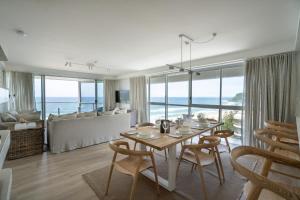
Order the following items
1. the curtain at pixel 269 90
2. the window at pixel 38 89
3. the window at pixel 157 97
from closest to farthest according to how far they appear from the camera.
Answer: the curtain at pixel 269 90, the window at pixel 38 89, the window at pixel 157 97

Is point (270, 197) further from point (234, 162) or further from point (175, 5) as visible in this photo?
point (175, 5)

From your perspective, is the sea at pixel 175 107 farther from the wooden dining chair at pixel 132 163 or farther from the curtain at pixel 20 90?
the wooden dining chair at pixel 132 163

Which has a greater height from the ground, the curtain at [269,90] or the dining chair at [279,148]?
the curtain at [269,90]

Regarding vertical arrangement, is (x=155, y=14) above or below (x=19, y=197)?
above

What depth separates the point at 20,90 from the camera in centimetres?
500

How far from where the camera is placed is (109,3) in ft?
5.63

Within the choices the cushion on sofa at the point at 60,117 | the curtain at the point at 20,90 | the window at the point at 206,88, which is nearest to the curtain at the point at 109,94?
the curtain at the point at 20,90

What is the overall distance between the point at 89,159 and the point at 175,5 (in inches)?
119

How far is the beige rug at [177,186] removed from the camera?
1.89 metres

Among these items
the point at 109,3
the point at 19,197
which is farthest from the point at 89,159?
the point at 109,3

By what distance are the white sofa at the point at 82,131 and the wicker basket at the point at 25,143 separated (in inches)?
→ 8.2

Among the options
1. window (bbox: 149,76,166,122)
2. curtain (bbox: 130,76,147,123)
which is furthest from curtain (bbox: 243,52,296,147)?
curtain (bbox: 130,76,147,123)

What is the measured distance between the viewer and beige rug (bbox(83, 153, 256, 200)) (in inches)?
74.5

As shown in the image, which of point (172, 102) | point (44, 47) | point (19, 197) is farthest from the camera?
point (172, 102)
